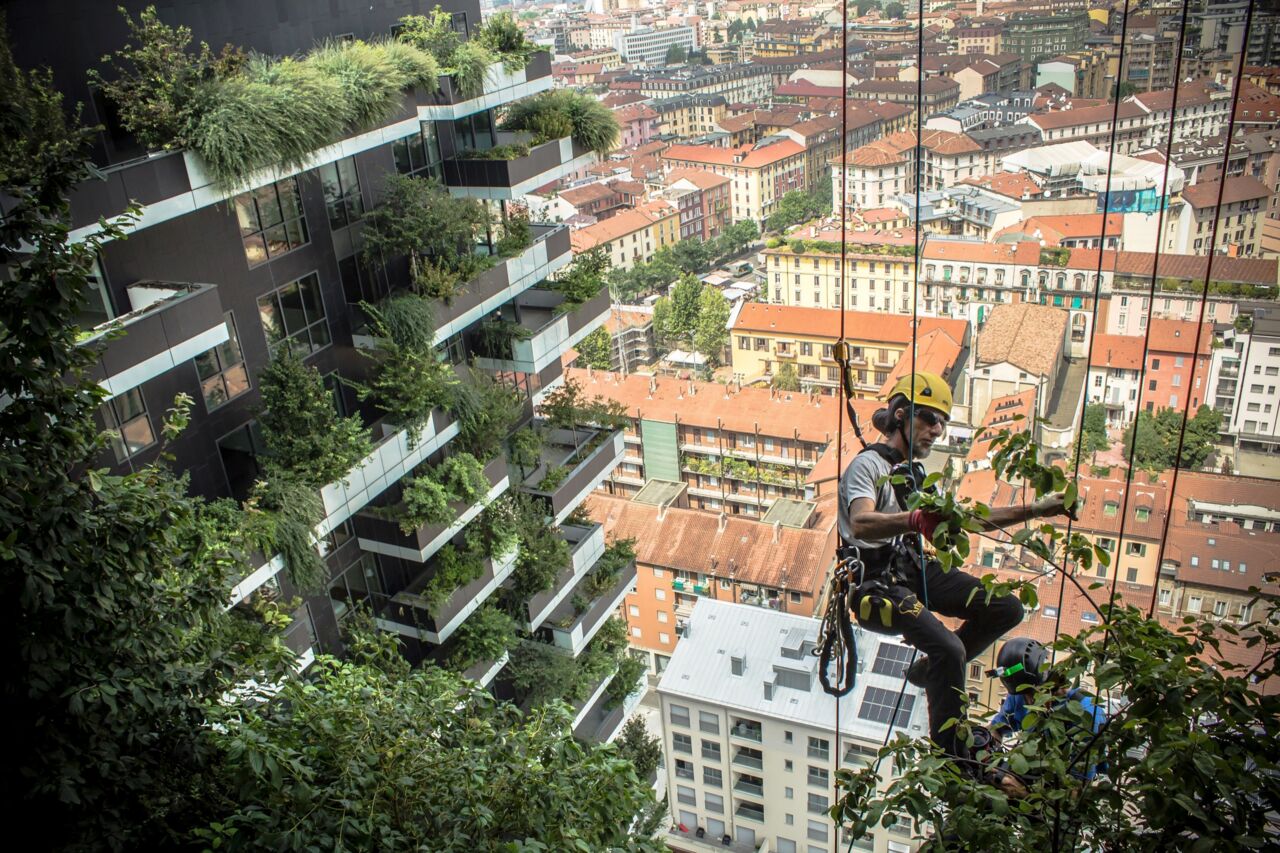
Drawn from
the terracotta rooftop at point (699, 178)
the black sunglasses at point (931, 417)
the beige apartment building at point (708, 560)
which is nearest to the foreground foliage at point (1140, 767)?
the black sunglasses at point (931, 417)

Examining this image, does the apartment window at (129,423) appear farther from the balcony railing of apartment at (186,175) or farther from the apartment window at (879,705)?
the apartment window at (879,705)

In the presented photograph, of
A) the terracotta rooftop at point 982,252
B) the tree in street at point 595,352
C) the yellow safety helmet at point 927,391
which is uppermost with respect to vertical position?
the yellow safety helmet at point 927,391

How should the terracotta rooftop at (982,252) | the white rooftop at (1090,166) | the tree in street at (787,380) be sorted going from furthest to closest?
the white rooftop at (1090,166), the terracotta rooftop at (982,252), the tree in street at (787,380)

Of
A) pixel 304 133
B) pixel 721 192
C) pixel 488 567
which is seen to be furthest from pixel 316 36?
pixel 721 192

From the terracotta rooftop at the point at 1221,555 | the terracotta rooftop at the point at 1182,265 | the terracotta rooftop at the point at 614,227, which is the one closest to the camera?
the terracotta rooftop at the point at 1221,555

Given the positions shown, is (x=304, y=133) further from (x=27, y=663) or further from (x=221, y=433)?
(x=27, y=663)

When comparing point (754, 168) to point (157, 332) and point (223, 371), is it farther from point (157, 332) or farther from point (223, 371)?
point (157, 332)

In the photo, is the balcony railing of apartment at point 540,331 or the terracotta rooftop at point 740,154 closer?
the balcony railing of apartment at point 540,331

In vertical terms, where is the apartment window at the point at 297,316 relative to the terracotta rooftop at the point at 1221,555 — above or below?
above
